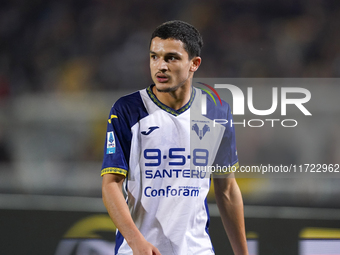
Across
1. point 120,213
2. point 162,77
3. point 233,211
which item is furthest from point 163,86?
point 233,211

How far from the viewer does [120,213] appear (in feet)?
4.40

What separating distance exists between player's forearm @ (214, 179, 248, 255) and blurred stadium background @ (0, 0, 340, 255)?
0.88 meters

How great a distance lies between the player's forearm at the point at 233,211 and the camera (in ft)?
5.49

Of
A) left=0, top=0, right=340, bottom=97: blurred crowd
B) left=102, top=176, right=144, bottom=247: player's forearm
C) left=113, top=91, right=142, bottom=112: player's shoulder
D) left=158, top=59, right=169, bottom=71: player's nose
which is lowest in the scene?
left=102, top=176, right=144, bottom=247: player's forearm

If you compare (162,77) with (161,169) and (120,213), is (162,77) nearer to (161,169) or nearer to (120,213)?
(161,169)

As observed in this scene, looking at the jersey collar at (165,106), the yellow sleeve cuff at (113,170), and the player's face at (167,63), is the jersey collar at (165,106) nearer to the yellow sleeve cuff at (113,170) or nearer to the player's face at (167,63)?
the player's face at (167,63)

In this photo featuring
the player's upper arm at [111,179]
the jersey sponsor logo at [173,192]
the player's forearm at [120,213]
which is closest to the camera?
the player's forearm at [120,213]

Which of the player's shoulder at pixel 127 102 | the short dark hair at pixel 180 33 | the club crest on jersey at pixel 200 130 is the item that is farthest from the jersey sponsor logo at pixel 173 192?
the short dark hair at pixel 180 33

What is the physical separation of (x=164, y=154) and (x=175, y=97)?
0.88 feet

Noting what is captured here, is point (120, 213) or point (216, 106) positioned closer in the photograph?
point (120, 213)

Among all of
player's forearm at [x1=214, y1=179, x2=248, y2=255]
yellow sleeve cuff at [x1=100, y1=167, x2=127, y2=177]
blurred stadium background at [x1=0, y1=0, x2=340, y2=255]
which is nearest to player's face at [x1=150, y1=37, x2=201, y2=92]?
yellow sleeve cuff at [x1=100, y1=167, x2=127, y2=177]

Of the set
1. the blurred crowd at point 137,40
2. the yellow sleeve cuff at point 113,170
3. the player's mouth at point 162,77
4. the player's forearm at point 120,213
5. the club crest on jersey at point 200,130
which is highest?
the blurred crowd at point 137,40

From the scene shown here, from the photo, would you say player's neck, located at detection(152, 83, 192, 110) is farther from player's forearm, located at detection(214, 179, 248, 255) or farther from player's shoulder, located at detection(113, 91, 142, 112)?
→ player's forearm, located at detection(214, 179, 248, 255)

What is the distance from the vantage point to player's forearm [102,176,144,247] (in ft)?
4.29
